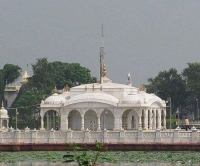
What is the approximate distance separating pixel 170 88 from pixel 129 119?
34.6 meters

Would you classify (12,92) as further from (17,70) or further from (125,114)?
(125,114)

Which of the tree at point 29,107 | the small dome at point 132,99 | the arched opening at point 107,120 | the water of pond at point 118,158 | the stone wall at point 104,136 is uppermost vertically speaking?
the tree at point 29,107

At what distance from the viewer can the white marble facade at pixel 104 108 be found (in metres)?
75.8

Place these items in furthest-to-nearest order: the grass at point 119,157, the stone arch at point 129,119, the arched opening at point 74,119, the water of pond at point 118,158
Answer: the arched opening at point 74,119 < the stone arch at point 129,119 < the grass at point 119,157 < the water of pond at point 118,158

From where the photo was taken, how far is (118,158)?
57.7 metres

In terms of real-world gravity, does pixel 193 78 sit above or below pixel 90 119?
above

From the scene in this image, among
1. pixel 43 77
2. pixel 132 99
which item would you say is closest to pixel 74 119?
pixel 132 99

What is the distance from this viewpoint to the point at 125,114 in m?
78.3

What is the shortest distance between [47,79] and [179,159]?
2169 inches

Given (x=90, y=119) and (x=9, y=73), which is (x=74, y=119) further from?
(x=9, y=73)

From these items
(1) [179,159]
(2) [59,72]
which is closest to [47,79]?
(2) [59,72]

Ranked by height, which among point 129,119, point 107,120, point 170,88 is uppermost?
point 170,88

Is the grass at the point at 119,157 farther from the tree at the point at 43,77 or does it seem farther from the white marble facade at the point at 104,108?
the tree at the point at 43,77

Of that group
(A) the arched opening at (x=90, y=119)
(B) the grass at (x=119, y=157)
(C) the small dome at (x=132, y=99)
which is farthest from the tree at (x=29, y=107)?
(B) the grass at (x=119, y=157)
